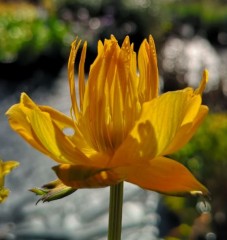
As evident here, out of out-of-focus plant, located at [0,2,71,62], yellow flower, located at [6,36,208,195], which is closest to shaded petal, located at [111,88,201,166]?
yellow flower, located at [6,36,208,195]

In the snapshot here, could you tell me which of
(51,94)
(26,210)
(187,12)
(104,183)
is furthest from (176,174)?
(187,12)

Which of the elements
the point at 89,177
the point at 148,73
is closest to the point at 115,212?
the point at 89,177

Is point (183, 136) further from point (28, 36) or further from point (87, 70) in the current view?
point (28, 36)

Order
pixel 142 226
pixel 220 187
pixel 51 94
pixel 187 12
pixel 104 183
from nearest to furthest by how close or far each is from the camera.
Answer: pixel 104 183 → pixel 220 187 → pixel 142 226 → pixel 51 94 → pixel 187 12

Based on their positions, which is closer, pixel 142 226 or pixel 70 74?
pixel 70 74

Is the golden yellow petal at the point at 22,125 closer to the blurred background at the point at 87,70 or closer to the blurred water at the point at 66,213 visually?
the blurred background at the point at 87,70

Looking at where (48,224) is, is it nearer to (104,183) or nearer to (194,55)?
(104,183)
